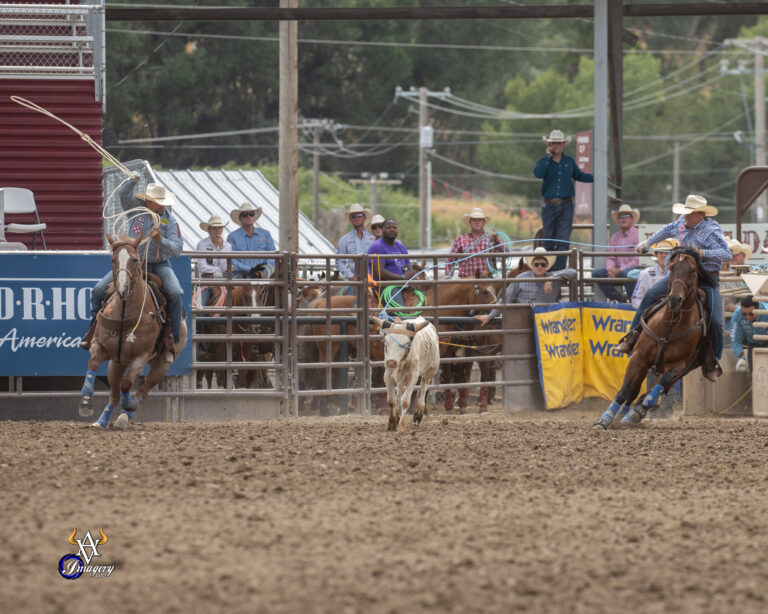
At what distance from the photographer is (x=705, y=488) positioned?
8430 mm

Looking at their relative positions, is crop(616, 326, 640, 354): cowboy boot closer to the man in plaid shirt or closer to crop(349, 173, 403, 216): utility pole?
the man in plaid shirt

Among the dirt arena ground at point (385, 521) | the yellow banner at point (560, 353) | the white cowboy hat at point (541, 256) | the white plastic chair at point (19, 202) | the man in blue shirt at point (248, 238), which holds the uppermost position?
the white plastic chair at point (19, 202)

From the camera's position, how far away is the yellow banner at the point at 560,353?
1442 cm

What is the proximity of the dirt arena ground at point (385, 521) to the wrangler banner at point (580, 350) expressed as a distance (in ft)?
11.4

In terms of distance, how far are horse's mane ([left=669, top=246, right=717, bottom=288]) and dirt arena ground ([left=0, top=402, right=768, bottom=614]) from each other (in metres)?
1.82

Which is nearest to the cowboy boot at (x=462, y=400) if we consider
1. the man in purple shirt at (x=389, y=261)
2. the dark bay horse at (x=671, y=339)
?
the man in purple shirt at (x=389, y=261)

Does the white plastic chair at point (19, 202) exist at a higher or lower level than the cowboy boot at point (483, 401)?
higher

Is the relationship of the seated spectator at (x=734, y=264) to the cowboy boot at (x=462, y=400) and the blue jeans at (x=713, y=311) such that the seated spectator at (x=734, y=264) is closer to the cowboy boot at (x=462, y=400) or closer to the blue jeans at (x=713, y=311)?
the blue jeans at (x=713, y=311)

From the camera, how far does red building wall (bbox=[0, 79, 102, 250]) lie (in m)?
15.9

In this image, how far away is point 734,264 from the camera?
14742mm

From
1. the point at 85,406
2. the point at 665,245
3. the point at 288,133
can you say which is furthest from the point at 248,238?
the point at 665,245

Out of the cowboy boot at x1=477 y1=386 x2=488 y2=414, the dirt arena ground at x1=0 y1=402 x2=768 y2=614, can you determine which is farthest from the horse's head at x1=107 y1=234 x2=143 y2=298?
the cowboy boot at x1=477 y1=386 x2=488 y2=414

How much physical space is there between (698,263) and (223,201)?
55.0 feet

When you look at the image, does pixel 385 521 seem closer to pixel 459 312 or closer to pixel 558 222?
pixel 459 312
